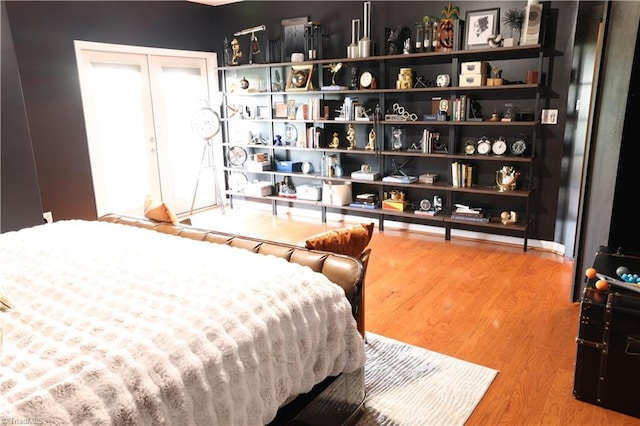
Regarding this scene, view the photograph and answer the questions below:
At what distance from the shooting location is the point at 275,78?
19.3 feet

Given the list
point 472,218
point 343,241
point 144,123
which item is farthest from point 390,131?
point 343,241

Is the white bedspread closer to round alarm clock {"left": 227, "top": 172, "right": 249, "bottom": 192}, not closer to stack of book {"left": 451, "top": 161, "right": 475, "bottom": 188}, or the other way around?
stack of book {"left": 451, "top": 161, "right": 475, "bottom": 188}

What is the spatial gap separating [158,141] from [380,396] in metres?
4.58

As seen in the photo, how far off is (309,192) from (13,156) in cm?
313

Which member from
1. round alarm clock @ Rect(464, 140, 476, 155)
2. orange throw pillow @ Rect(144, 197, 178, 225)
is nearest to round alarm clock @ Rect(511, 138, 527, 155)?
round alarm clock @ Rect(464, 140, 476, 155)

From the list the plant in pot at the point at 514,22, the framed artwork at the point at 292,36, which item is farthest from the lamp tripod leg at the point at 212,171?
the plant in pot at the point at 514,22

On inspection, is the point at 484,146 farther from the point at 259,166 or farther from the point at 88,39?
the point at 88,39

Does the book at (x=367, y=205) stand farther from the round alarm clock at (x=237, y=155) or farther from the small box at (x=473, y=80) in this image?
the round alarm clock at (x=237, y=155)

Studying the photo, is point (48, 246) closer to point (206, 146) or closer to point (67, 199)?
point (67, 199)

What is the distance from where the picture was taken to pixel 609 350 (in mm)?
2070

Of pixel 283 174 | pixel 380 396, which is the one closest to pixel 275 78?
pixel 283 174

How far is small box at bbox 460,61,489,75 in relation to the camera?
426 centimetres

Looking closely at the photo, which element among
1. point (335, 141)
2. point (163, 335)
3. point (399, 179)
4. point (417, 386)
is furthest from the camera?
point (335, 141)

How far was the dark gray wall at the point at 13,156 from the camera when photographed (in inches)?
150
